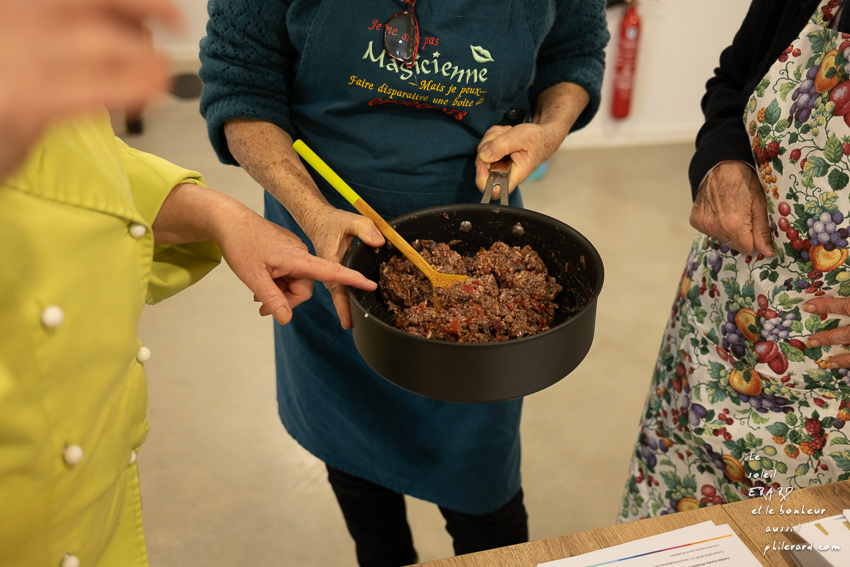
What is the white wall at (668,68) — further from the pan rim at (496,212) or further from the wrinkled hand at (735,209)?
the pan rim at (496,212)

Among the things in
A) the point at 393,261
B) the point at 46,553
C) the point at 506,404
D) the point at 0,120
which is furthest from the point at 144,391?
the point at 506,404

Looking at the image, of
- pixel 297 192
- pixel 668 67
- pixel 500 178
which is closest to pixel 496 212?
pixel 500 178

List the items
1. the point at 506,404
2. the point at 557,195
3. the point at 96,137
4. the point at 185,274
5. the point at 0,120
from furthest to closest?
the point at 557,195 → the point at 506,404 → the point at 185,274 → the point at 96,137 → the point at 0,120

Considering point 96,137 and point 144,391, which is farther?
point 144,391

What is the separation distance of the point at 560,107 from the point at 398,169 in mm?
353

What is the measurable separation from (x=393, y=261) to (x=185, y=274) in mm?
325

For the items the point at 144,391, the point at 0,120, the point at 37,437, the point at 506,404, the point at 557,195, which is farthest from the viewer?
the point at 557,195

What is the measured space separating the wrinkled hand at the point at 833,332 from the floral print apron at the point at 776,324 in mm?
16

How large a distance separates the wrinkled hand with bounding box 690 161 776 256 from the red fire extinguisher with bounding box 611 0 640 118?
8.27 ft

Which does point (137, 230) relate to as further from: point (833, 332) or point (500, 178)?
point (833, 332)

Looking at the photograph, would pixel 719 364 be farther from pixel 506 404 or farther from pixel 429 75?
A: pixel 429 75

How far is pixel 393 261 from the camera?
40.0 inches

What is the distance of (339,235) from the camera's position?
37.6 inches

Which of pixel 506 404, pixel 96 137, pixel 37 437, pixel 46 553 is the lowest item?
pixel 506 404
